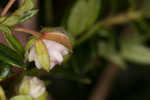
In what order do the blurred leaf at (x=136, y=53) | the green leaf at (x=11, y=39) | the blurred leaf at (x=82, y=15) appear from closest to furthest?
the green leaf at (x=11, y=39) < the blurred leaf at (x=82, y=15) < the blurred leaf at (x=136, y=53)

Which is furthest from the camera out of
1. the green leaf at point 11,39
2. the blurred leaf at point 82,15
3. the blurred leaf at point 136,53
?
the blurred leaf at point 136,53

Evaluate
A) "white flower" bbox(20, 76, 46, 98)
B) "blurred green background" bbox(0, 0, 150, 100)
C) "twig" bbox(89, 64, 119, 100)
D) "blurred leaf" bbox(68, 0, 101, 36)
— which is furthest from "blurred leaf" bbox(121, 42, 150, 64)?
"white flower" bbox(20, 76, 46, 98)

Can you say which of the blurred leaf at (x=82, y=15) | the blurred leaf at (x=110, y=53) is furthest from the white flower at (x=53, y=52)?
the blurred leaf at (x=110, y=53)

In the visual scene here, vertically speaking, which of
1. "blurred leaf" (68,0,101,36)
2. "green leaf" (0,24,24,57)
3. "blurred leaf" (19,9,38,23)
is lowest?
"blurred leaf" (68,0,101,36)

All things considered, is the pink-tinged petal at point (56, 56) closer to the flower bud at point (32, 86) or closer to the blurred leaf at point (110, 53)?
the flower bud at point (32, 86)

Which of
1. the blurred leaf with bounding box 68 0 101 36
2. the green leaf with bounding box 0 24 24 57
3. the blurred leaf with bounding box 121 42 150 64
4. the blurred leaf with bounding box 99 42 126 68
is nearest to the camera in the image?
the green leaf with bounding box 0 24 24 57

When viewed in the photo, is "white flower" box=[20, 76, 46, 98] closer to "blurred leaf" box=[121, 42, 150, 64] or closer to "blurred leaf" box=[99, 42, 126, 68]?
"blurred leaf" box=[99, 42, 126, 68]
